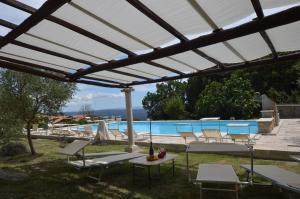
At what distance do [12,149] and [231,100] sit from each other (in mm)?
16919

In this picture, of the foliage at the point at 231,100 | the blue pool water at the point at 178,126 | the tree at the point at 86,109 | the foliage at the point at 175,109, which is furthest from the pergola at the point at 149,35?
the tree at the point at 86,109

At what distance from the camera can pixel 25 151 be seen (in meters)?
Answer: 11.6

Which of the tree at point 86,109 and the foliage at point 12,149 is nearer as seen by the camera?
the foliage at point 12,149

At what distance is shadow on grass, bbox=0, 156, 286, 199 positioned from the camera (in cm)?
569

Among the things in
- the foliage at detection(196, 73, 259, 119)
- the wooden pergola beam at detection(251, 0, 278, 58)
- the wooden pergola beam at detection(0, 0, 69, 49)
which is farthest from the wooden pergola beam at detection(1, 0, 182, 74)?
the foliage at detection(196, 73, 259, 119)

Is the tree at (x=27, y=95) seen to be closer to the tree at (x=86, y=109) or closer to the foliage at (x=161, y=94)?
the foliage at (x=161, y=94)

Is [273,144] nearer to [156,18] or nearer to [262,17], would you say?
[262,17]

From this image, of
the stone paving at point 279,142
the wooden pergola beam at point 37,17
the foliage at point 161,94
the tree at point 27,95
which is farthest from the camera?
the foliage at point 161,94

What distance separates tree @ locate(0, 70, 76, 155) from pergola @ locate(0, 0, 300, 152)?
2.49m

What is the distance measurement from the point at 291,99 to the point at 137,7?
22758mm

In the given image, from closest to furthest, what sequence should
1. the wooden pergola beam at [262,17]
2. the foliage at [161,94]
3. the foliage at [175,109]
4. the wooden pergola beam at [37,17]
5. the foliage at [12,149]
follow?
the wooden pergola beam at [37,17] → the wooden pergola beam at [262,17] → the foliage at [12,149] → the foliage at [175,109] → the foliage at [161,94]

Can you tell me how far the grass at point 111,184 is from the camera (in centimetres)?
573

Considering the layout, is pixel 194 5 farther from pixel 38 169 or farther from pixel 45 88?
pixel 45 88

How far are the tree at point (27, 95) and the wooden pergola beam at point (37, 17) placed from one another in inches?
205
